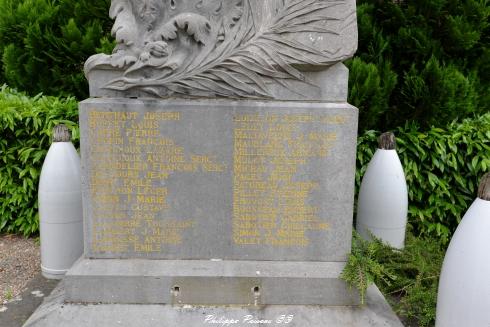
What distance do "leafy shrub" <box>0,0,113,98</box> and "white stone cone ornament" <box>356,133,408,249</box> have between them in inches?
142

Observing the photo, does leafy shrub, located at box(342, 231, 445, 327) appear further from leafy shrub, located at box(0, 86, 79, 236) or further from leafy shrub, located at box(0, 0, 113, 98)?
leafy shrub, located at box(0, 0, 113, 98)

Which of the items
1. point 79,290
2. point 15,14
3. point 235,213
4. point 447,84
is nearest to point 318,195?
point 235,213

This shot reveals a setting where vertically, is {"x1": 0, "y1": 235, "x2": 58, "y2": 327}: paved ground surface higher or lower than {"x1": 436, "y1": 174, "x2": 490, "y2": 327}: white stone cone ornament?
lower

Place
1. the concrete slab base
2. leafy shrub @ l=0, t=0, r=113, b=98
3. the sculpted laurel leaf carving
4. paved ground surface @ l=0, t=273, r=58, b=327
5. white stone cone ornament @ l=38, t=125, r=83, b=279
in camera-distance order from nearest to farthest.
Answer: the concrete slab base, the sculpted laurel leaf carving, paved ground surface @ l=0, t=273, r=58, b=327, white stone cone ornament @ l=38, t=125, r=83, b=279, leafy shrub @ l=0, t=0, r=113, b=98

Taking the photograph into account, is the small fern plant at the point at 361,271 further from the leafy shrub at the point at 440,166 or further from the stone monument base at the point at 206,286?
the leafy shrub at the point at 440,166

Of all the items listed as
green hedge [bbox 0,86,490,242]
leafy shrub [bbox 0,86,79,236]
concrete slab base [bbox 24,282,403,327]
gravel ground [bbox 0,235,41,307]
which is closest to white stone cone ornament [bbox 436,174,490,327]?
concrete slab base [bbox 24,282,403,327]

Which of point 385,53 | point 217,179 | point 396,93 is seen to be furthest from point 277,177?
point 385,53

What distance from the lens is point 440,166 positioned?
5.54 metres

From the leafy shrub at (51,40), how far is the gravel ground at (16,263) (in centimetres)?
193

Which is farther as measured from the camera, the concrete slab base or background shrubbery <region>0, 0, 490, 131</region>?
background shrubbery <region>0, 0, 490, 131</region>

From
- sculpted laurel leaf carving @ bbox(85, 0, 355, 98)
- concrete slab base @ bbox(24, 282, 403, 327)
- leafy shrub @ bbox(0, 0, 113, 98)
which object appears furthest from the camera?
leafy shrub @ bbox(0, 0, 113, 98)

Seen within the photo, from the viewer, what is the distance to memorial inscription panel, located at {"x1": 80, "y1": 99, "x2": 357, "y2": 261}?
A: 364 centimetres

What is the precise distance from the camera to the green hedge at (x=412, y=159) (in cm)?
556

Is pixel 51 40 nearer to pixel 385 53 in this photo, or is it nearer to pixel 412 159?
pixel 385 53
